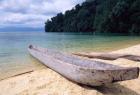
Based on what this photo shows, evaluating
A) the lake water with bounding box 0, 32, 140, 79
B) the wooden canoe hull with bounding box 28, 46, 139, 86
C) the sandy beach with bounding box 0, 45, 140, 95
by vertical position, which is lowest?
the lake water with bounding box 0, 32, 140, 79

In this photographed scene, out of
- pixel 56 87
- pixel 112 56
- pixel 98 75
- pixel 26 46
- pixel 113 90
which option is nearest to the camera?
pixel 98 75

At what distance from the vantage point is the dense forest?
43.1 meters

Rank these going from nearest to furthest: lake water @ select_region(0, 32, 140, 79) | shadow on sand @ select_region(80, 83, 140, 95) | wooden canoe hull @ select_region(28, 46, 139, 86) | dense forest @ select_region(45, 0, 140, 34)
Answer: wooden canoe hull @ select_region(28, 46, 139, 86)
shadow on sand @ select_region(80, 83, 140, 95)
lake water @ select_region(0, 32, 140, 79)
dense forest @ select_region(45, 0, 140, 34)

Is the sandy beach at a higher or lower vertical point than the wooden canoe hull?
lower

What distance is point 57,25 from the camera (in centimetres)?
8100

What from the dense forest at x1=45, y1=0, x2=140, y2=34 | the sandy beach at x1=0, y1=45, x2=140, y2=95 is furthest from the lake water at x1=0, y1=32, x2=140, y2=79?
the dense forest at x1=45, y1=0, x2=140, y2=34

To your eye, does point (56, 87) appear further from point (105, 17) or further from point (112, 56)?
point (105, 17)

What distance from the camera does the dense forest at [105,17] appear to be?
4309cm

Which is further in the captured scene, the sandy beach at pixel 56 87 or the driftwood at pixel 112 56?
the driftwood at pixel 112 56

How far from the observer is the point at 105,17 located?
4738cm

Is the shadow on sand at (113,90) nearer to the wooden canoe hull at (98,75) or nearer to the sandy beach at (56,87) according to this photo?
the sandy beach at (56,87)

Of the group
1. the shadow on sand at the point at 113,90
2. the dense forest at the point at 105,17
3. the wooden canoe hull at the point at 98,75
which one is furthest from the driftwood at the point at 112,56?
the dense forest at the point at 105,17

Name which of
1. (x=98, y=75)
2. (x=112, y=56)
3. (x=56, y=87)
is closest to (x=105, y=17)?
(x=112, y=56)

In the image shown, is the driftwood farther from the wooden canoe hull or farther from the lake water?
the wooden canoe hull
